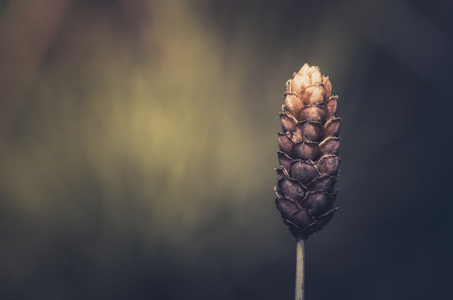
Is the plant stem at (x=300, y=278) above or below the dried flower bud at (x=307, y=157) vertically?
below

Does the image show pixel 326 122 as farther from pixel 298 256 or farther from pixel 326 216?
pixel 298 256

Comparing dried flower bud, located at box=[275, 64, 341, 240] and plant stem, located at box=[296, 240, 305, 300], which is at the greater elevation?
dried flower bud, located at box=[275, 64, 341, 240]

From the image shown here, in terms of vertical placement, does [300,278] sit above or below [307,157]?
below

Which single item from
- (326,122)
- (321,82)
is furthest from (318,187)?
(321,82)

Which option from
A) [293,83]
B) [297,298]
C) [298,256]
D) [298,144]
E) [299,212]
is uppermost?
[293,83]

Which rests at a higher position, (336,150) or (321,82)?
(321,82)

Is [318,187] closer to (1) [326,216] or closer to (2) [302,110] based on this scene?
(1) [326,216]
